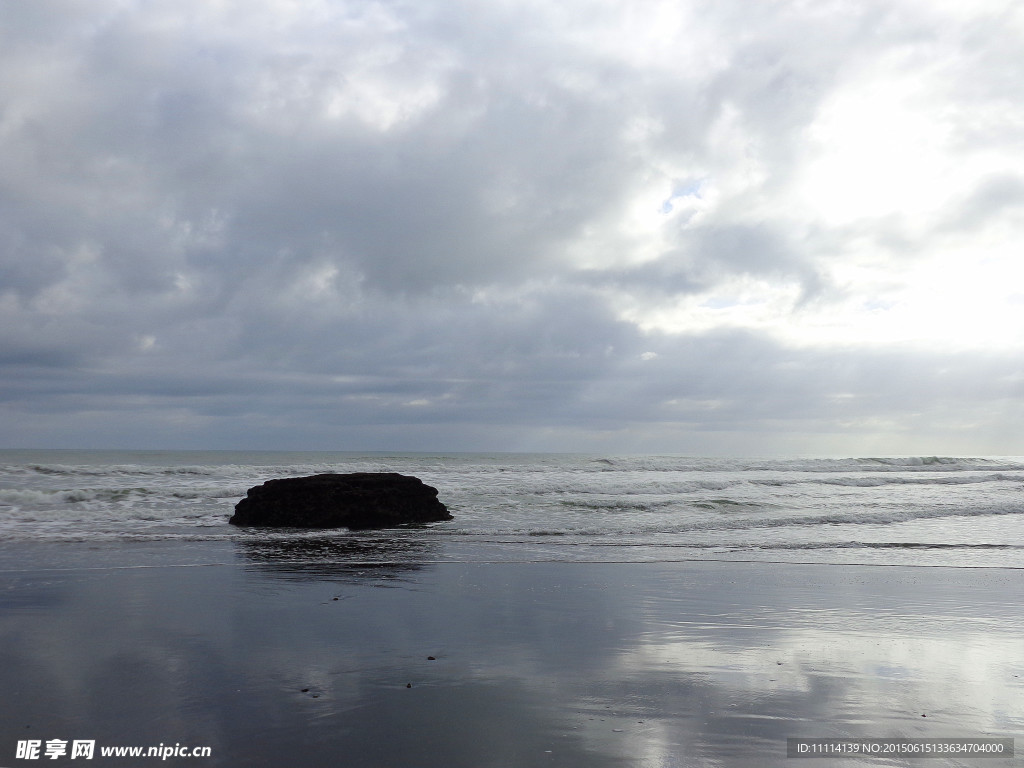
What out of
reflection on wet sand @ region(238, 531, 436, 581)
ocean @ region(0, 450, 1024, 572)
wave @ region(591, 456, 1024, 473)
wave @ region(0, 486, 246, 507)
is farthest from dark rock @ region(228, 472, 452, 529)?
wave @ region(591, 456, 1024, 473)

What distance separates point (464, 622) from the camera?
6.68m

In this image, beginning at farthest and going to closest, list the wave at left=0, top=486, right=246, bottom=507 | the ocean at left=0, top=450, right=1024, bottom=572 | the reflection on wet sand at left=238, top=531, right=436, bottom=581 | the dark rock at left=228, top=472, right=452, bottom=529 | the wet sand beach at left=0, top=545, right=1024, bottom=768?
the wave at left=0, top=486, right=246, bottom=507 → the dark rock at left=228, top=472, right=452, bottom=529 → the ocean at left=0, top=450, right=1024, bottom=572 → the reflection on wet sand at left=238, top=531, right=436, bottom=581 → the wet sand beach at left=0, top=545, right=1024, bottom=768

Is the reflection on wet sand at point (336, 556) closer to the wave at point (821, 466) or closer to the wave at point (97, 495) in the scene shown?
the wave at point (97, 495)

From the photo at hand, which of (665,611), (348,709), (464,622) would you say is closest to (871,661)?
(665,611)

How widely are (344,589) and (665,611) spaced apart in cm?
393

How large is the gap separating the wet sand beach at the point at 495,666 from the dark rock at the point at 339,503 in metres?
6.45

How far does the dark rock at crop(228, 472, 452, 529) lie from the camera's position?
15445 millimetres

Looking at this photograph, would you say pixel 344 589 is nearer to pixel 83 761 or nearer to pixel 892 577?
pixel 83 761

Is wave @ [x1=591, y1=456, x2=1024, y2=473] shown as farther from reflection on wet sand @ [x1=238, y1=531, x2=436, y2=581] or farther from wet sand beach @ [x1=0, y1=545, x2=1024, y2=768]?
wet sand beach @ [x1=0, y1=545, x2=1024, y2=768]

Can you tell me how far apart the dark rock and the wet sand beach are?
21.1 feet

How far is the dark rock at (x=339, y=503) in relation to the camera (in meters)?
15.4

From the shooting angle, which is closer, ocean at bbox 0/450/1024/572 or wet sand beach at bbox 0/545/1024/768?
wet sand beach at bbox 0/545/1024/768

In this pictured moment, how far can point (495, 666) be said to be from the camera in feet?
17.2

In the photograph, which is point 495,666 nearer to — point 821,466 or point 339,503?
point 339,503
